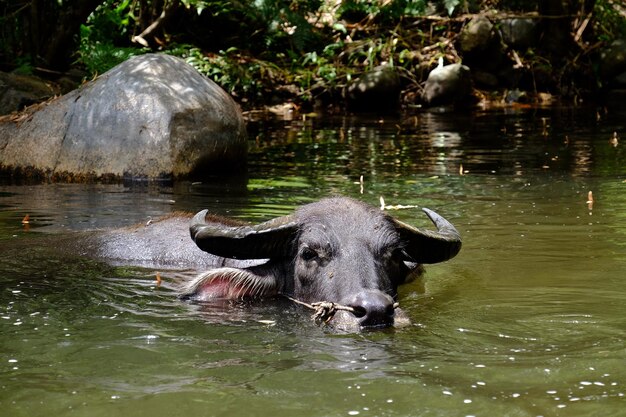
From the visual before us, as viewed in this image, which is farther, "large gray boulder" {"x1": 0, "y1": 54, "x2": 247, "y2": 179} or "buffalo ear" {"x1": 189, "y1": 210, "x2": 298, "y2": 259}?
"large gray boulder" {"x1": 0, "y1": 54, "x2": 247, "y2": 179}

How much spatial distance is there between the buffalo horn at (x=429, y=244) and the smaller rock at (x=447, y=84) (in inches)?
496

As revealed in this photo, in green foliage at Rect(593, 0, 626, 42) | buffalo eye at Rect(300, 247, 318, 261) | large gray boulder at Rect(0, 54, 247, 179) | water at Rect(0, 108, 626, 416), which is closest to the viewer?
water at Rect(0, 108, 626, 416)

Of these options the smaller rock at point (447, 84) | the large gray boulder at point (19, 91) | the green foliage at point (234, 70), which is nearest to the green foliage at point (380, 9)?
the smaller rock at point (447, 84)

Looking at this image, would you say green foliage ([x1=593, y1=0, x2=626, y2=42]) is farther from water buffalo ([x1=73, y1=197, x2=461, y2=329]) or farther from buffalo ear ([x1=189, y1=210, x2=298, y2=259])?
buffalo ear ([x1=189, y1=210, x2=298, y2=259])

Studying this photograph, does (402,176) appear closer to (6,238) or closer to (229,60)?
(6,238)

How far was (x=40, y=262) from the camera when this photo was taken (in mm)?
6219

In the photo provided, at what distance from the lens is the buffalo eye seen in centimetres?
516

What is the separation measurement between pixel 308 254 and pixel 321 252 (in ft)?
0.37

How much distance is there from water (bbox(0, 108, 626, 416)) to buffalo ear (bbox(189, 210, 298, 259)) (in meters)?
0.33

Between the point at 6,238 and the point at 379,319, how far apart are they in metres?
3.54

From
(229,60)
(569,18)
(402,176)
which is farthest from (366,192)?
(569,18)

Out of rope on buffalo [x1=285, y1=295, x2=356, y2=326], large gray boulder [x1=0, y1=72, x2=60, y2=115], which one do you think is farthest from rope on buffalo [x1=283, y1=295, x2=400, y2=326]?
large gray boulder [x1=0, y1=72, x2=60, y2=115]

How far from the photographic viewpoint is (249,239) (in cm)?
531

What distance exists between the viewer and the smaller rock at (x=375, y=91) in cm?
1808
